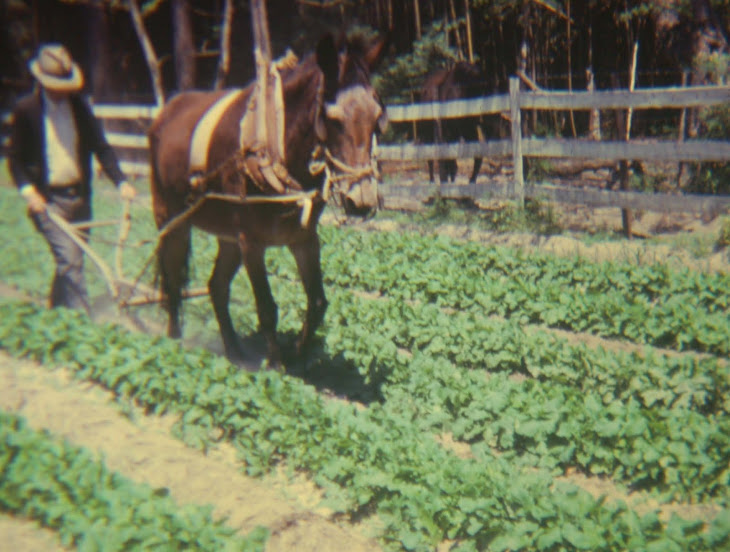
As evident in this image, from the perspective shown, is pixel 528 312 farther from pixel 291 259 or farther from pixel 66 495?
pixel 66 495

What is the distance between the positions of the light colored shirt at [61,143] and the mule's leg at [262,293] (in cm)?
194

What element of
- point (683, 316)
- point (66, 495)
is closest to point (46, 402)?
point (66, 495)

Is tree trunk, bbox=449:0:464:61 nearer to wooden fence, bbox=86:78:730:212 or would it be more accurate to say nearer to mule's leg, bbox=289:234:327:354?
wooden fence, bbox=86:78:730:212

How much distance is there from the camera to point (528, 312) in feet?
21.5

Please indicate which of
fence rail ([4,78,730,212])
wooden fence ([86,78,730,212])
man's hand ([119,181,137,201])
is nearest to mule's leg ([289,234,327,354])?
man's hand ([119,181,137,201])

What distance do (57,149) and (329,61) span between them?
3061mm

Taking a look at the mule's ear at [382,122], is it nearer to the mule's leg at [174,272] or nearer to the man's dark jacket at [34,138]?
the mule's leg at [174,272]

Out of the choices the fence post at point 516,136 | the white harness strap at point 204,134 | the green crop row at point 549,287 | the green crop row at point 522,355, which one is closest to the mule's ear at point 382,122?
the white harness strap at point 204,134

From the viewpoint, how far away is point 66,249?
238 inches

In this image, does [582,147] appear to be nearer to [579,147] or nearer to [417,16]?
[579,147]

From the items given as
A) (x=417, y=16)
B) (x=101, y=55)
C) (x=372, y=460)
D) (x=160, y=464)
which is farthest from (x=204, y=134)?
(x=101, y=55)

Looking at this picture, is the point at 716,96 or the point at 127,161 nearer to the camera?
the point at 716,96

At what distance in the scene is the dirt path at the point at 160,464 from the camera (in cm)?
354

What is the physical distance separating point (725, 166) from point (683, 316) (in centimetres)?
489
